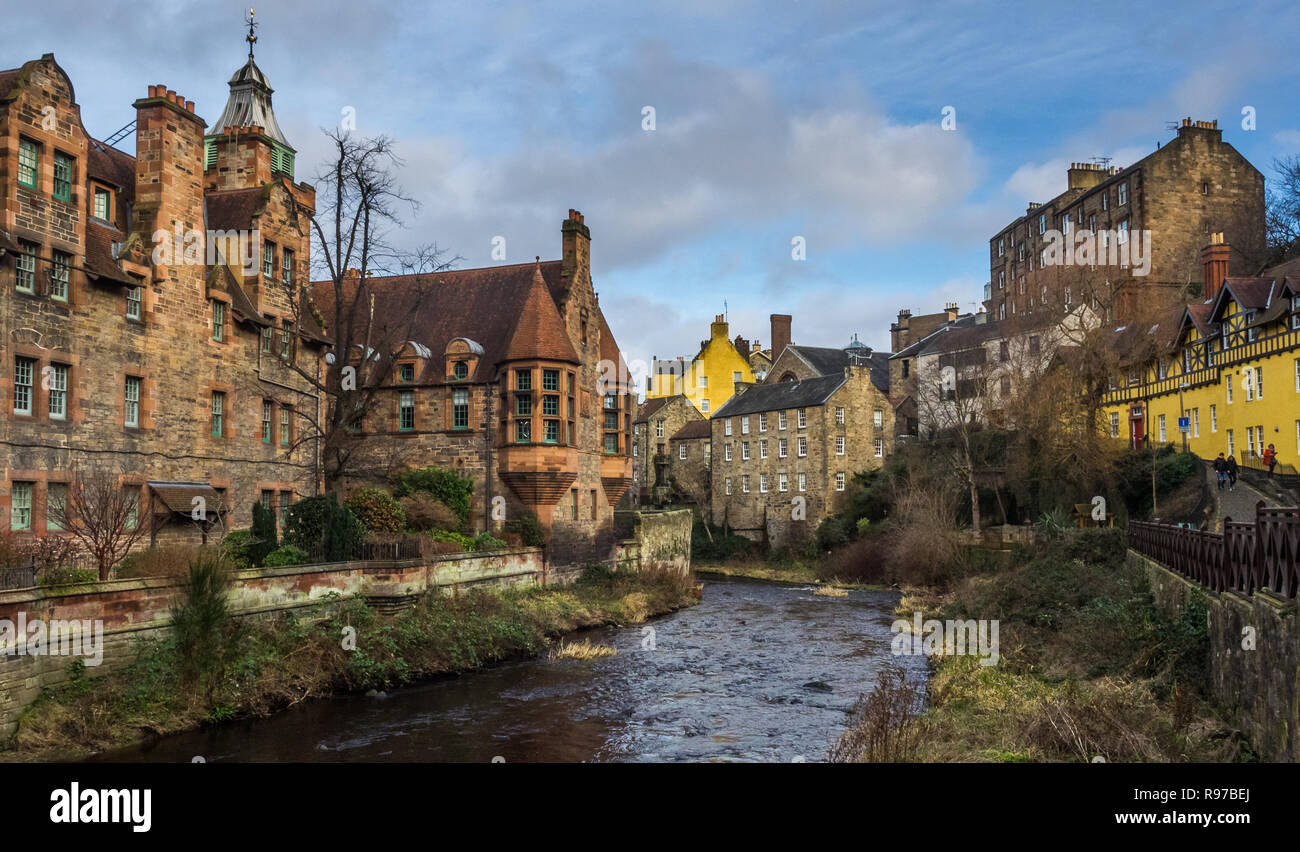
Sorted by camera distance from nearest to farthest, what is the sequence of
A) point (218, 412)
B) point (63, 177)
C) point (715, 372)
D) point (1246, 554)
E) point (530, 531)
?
point (1246, 554), point (63, 177), point (218, 412), point (530, 531), point (715, 372)

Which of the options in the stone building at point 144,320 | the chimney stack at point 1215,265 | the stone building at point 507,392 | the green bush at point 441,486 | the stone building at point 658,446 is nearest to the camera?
the stone building at point 144,320

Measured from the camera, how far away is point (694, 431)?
232 ft

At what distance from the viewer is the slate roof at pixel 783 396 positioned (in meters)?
61.3

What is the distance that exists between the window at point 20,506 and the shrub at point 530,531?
15.9m

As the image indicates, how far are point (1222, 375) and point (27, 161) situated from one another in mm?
39978

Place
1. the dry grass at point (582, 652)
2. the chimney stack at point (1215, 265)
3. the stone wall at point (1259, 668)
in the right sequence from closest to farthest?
the stone wall at point (1259, 668) < the dry grass at point (582, 652) < the chimney stack at point (1215, 265)

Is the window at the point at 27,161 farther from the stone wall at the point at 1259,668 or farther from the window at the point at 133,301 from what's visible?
the stone wall at the point at 1259,668

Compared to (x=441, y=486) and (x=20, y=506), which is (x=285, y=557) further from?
(x=441, y=486)

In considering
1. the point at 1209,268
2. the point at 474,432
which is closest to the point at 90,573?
the point at 474,432

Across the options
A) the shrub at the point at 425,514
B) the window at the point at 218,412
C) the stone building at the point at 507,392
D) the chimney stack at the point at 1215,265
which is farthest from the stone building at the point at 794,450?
the window at the point at 218,412

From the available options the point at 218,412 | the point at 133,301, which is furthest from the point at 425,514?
the point at 133,301

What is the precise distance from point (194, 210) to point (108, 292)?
14.1 feet

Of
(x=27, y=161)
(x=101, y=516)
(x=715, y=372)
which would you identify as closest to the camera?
(x=101, y=516)

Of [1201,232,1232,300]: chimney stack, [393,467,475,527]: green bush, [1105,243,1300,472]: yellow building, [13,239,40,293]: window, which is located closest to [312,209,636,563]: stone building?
[393,467,475,527]: green bush
